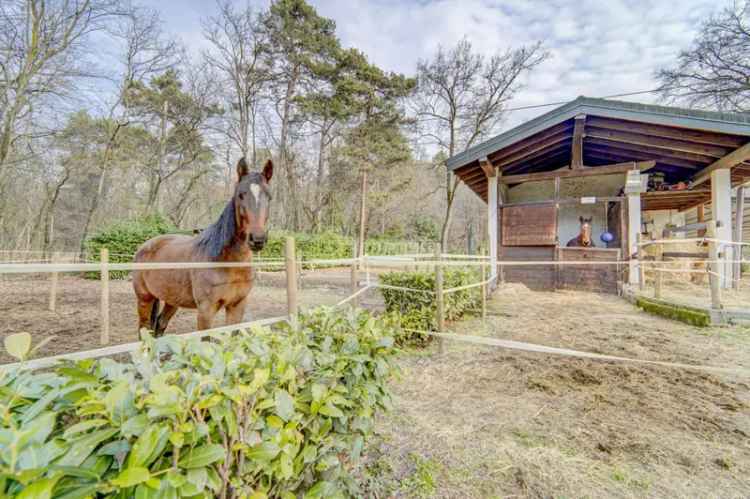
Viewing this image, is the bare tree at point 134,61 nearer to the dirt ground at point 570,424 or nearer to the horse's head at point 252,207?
the horse's head at point 252,207

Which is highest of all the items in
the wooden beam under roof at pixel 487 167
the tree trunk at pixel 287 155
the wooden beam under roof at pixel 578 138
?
the tree trunk at pixel 287 155

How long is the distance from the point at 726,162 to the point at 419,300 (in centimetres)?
648

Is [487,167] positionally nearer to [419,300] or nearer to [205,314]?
[419,300]

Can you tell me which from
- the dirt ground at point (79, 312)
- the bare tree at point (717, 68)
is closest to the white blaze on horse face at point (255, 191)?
the dirt ground at point (79, 312)

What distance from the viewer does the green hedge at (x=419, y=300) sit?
3771mm

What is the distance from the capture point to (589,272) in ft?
22.2

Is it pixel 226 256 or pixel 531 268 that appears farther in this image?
→ pixel 531 268

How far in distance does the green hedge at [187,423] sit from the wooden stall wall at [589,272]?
7191mm

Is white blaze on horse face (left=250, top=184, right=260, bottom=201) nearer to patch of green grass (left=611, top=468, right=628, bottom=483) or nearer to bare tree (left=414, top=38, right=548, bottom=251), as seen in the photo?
patch of green grass (left=611, top=468, right=628, bottom=483)

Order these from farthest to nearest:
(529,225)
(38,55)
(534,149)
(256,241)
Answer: (38,55)
(529,225)
(534,149)
(256,241)

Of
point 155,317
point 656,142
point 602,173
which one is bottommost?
point 155,317

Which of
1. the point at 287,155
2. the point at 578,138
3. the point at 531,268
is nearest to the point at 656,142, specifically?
the point at 578,138

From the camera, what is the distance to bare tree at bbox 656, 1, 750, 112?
10.0 m

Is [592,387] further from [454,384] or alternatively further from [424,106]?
[424,106]
